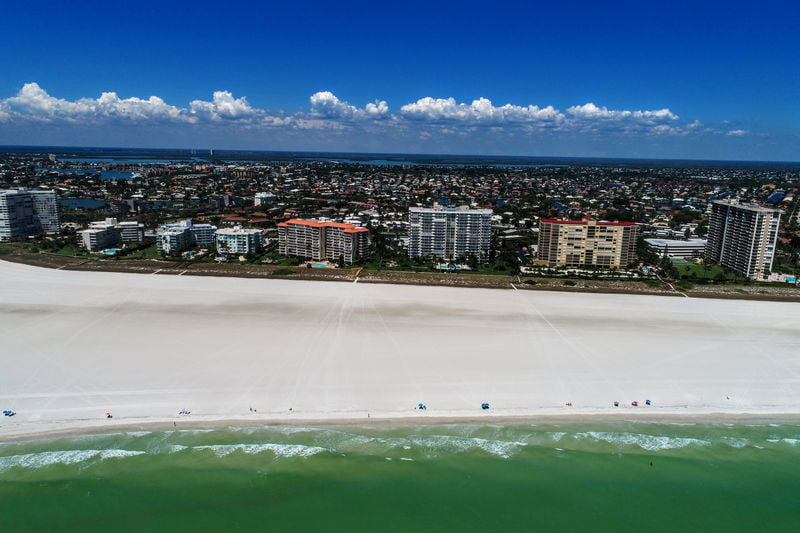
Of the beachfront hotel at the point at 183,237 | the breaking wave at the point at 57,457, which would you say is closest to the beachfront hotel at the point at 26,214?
the beachfront hotel at the point at 183,237

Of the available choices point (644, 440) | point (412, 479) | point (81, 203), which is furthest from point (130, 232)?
point (644, 440)

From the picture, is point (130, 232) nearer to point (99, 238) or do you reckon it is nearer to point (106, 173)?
point (99, 238)

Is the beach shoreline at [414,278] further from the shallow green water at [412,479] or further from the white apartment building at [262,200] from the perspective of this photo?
the white apartment building at [262,200]

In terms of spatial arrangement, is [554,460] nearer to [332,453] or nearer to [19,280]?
[332,453]

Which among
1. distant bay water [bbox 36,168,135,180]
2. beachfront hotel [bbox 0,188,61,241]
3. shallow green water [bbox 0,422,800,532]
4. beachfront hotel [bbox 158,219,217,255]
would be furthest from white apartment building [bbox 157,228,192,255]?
distant bay water [bbox 36,168,135,180]

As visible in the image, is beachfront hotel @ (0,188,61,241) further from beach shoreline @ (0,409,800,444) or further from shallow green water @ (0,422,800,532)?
shallow green water @ (0,422,800,532)
